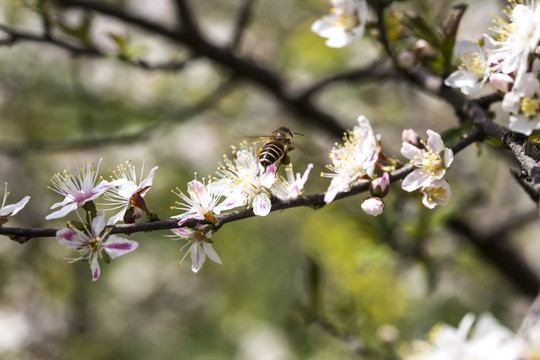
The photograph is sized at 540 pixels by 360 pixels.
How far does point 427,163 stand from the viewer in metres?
1.00

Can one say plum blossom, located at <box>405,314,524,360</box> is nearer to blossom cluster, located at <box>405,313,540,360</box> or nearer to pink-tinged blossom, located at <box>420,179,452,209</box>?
blossom cluster, located at <box>405,313,540,360</box>

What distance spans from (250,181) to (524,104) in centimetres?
53

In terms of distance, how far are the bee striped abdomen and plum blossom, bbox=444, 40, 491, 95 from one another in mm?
380

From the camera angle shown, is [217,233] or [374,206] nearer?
[374,206]

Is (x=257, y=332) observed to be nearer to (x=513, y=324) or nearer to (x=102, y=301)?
(x=102, y=301)

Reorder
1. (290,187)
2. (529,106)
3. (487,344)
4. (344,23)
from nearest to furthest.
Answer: (487,344) → (529,106) → (290,187) → (344,23)

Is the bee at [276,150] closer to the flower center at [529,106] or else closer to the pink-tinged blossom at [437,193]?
the pink-tinged blossom at [437,193]

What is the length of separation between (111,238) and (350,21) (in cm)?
82

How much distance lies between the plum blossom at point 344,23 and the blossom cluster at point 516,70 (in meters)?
0.35

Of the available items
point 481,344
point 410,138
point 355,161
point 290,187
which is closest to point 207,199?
point 290,187

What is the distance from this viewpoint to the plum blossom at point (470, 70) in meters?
1.05

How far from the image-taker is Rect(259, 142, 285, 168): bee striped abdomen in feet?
3.71

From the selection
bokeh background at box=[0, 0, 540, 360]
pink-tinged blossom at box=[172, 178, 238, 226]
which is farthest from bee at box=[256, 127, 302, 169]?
bokeh background at box=[0, 0, 540, 360]

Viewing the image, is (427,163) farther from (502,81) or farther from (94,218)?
(94,218)
